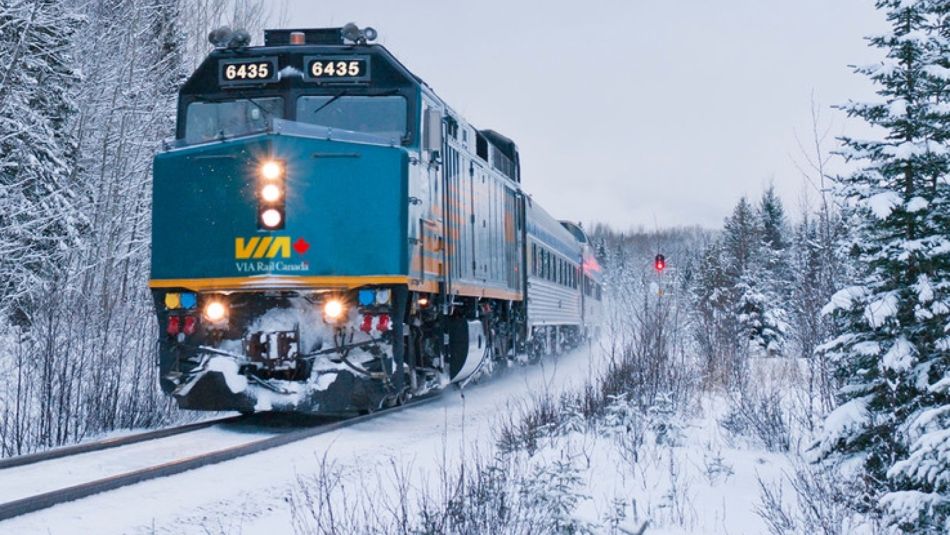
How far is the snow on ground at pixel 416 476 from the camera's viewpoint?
504 cm

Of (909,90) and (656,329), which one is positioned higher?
(909,90)

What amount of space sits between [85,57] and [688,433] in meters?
17.7

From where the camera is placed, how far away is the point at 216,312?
8906 mm

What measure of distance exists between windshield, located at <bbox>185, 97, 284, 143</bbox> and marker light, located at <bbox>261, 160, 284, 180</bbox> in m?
0.63

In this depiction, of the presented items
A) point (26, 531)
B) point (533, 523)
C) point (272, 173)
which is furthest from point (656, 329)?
point (26, 531)

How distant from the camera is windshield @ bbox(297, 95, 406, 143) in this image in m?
9.30

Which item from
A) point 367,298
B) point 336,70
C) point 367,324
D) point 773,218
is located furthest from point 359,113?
point 773,218

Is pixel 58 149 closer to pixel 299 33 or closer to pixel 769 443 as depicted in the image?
pixel 299 33

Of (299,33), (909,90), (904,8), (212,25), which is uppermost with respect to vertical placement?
(212,25)

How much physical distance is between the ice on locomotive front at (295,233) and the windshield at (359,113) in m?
0.01

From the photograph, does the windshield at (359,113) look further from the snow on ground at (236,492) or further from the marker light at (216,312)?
the snow on ground at (236,492)

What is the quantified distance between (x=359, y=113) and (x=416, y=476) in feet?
14.0

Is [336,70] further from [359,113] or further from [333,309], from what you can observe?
[333,309]

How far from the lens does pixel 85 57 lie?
Result: 2056 centimetres
